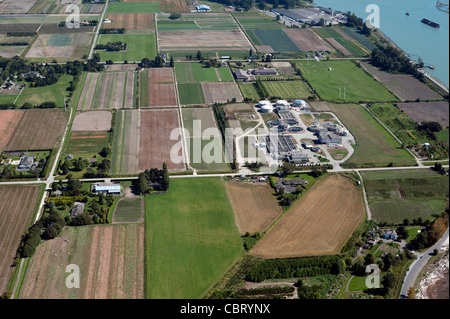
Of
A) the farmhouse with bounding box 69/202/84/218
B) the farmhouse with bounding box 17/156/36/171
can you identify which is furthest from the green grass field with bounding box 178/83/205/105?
the farmhouse with bounding box 69/202/84/218

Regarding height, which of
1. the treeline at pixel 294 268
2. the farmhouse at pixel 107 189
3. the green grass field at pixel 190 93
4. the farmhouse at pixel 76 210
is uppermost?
the green grass field at pixel 190 93

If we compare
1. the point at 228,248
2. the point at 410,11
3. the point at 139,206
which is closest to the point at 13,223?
the point at 139,206

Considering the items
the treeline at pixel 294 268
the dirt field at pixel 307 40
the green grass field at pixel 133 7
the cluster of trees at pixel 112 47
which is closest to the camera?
the treeline at pixel 294 268

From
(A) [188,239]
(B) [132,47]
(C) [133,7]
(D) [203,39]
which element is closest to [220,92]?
(D) [203,39]

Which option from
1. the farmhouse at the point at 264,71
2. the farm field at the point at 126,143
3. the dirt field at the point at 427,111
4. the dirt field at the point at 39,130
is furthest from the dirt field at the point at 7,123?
the dirt field at the point at 427,111

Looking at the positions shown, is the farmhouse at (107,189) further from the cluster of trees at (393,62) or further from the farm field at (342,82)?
the cluster of trees at (393,62)
